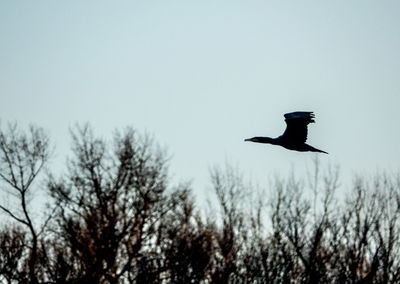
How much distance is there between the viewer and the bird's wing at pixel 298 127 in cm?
1080

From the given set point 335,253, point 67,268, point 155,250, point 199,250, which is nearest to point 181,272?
point 199,250

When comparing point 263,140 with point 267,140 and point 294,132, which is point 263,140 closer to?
point 267,140

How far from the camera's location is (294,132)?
35.6 ft

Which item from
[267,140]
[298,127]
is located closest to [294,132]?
[298,127]

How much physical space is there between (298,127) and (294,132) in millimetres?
118

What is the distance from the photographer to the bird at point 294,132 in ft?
35.3

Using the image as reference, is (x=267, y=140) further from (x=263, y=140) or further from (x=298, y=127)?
(x=298, y=127)

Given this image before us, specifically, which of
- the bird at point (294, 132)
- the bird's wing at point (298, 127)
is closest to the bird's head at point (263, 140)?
the bird at point (294, 132)

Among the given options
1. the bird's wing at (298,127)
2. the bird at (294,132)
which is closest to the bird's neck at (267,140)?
the bird at (294,132)

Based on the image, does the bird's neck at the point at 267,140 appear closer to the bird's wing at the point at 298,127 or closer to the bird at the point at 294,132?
the bird at the point at 294,132

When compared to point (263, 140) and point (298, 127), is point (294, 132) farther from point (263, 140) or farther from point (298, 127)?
point (263, 140)

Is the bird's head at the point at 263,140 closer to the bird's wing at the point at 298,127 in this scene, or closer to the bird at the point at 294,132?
the bird at the point at 294,132

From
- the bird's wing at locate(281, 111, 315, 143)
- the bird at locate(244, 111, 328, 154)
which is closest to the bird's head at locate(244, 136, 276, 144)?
the bird at locate(244, 111, 328, 154)

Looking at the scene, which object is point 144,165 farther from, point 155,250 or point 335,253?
point 335,253
